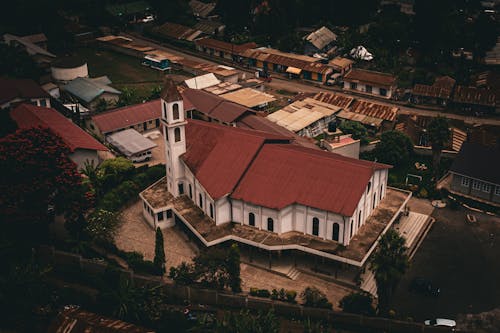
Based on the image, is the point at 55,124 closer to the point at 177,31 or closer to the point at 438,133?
the point at 438,133

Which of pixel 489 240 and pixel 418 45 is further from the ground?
pixel 418 45

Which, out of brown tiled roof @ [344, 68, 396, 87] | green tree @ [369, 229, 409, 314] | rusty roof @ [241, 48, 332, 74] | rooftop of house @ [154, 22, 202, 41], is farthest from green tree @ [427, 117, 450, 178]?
rooftop of house @ [154, 22, 202, 41]

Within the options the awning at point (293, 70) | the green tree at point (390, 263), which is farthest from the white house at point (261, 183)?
the awning at point (293, 70)

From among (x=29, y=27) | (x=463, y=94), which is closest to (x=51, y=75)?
(x=29, y=27)

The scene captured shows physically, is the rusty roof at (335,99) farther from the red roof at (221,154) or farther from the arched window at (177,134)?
the arched window at (177,134)

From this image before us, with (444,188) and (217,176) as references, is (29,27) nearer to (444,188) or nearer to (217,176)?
(217,176)

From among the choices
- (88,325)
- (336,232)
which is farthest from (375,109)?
(88,325)
